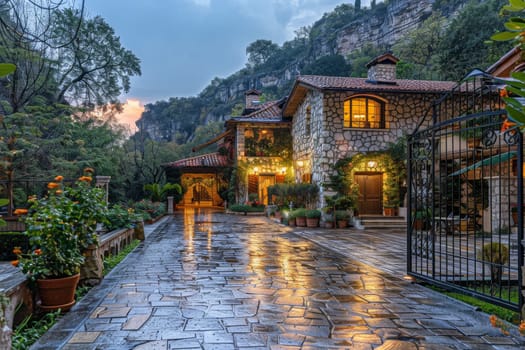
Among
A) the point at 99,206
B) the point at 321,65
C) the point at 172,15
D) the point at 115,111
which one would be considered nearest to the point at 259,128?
the point at 115,111

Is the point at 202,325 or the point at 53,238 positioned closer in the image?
the point at 202,325

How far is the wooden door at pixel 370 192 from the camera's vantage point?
15289 millimetres

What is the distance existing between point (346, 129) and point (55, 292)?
490 inches

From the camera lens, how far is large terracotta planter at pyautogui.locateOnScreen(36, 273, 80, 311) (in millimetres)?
4141

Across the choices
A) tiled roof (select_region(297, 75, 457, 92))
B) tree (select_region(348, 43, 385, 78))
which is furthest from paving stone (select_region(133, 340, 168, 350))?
tree (select_region(348, 43, 385, 78))

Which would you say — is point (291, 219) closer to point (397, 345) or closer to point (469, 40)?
point (397, 345)

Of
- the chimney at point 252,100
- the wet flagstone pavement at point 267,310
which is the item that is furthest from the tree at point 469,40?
the wet flagstone pavement at point 267,310

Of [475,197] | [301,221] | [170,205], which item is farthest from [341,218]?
[170,205]

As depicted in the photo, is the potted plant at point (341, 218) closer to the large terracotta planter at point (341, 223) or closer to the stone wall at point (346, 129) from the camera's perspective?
the large terracotta planter at point (341, 223)

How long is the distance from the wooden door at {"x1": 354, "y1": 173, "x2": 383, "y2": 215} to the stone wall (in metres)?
1.09

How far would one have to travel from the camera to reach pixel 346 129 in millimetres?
14898

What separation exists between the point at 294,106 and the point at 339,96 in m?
5.21

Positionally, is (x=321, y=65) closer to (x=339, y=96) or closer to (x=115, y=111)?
(x=115, y=111)

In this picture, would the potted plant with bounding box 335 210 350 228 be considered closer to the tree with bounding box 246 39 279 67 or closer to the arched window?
the arched window
